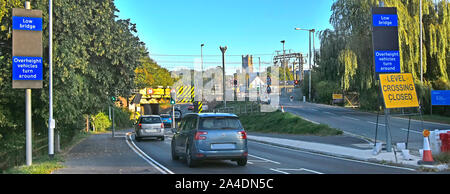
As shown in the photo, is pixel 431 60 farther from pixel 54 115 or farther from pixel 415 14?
pixel 54 115

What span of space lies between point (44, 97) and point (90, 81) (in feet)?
11.1

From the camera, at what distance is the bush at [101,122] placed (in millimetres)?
48616

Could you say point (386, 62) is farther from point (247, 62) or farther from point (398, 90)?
point (247, 62)

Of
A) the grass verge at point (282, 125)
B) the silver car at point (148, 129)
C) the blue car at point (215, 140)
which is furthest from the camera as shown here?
the grass verge at point (282, 125)

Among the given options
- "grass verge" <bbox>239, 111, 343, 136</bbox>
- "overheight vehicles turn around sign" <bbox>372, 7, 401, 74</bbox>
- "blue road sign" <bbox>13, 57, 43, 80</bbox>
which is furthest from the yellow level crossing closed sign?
"blue road sign" <bbox>13, 57, 43, 80</bbox>

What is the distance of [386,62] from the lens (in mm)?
19828

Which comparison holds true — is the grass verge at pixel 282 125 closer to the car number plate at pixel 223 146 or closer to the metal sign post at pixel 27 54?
the car number plate at pixel 223 146

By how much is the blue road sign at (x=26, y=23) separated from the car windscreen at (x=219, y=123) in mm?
6190

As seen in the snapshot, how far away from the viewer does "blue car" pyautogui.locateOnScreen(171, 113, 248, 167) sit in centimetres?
1405

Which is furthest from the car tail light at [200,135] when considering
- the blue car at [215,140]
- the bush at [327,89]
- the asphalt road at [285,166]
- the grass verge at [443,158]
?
the bush at [327,89]

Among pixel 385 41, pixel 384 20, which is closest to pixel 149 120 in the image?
pixel 385 41

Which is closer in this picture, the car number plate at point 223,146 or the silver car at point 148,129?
the car number plate at point 223,146

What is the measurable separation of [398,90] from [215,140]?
8.51 m

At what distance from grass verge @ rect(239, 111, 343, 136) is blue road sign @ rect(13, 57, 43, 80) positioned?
61.4ft
